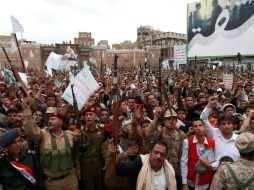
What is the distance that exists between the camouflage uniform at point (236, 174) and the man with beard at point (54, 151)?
204cm

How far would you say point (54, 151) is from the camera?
11.9 feet

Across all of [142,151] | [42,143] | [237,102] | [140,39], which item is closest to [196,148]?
[142,151]

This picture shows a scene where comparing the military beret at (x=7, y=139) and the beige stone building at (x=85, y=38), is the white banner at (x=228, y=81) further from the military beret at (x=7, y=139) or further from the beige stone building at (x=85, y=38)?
the beige stone building at (x=85, y=38)

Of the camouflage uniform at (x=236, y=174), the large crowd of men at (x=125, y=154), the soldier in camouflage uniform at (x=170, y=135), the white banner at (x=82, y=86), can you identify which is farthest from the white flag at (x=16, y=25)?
the camouflage uniform at (x=236, y=174)

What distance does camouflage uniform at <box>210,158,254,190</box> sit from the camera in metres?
2.33

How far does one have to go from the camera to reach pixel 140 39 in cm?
9131

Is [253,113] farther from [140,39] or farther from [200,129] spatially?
[140,39]

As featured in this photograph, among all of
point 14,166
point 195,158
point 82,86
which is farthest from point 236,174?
point 82,86

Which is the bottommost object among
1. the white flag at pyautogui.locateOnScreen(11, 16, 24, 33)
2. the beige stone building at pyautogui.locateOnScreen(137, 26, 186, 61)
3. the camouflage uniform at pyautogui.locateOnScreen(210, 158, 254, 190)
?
the camouflage uniform at pyautogui.locateOnScreen(210, 158, 254, 190)

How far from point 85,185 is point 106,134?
0.89 meters

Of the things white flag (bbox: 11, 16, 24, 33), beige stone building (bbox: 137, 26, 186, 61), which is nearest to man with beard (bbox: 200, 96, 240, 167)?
white flag (bbox: 11, 16, 24, 33)

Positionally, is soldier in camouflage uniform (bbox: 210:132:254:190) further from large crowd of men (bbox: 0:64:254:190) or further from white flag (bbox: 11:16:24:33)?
white flag (bbox: 11:16:24:33)

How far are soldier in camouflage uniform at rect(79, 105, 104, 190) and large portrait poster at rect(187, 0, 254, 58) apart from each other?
2835cm

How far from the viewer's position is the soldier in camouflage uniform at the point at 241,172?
2.32 meters
